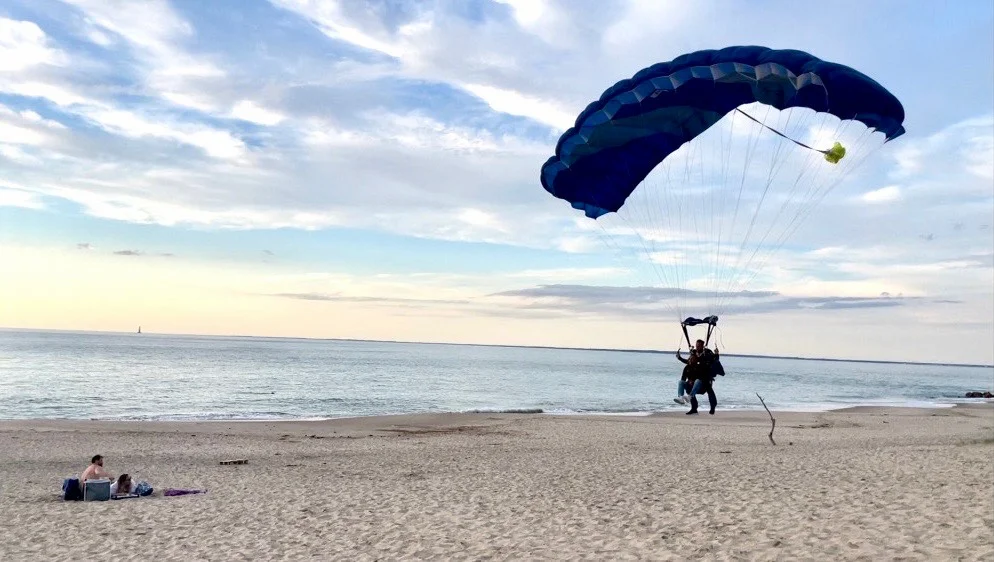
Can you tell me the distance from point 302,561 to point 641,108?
7397 millimetres

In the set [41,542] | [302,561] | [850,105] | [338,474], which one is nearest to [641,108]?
[850,105]

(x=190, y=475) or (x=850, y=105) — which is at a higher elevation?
(x=850, y=105)

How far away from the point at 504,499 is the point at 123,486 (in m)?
5.75

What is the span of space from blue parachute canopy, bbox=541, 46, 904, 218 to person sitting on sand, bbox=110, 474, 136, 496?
318 inches

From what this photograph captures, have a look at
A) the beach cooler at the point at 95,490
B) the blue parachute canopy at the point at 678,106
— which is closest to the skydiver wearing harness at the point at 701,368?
the blue parachute canopy at the point at 678,106

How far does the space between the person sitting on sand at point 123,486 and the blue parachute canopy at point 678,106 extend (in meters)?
8.08

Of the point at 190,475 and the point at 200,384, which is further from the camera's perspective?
the point at 200,384

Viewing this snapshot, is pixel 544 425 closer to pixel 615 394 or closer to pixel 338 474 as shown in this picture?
pixel 338 474

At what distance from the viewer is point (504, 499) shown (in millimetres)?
10758

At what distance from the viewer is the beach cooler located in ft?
35.1

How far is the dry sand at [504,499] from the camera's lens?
7875 mm

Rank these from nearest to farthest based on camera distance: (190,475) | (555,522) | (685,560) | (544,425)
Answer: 1. (685,560)
2. (555,522)
3. (190,475)
4. (544,425)

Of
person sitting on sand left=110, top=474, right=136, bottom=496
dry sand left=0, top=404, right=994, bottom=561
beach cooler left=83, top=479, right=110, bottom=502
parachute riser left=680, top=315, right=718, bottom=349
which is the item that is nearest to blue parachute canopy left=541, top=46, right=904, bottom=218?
parachute riser left=680, top=315, right=718, bottom=349

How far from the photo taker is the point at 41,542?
27.2ft
